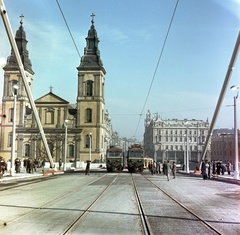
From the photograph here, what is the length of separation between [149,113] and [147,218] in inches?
6685

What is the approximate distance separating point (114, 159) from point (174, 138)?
96.9 meters

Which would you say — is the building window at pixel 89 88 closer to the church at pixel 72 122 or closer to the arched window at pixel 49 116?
the church at pixel 72 122

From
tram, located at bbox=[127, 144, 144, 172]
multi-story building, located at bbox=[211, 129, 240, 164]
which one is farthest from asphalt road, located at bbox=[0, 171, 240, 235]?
multi-story building, located at bbox=[211, 129, 240, 164]

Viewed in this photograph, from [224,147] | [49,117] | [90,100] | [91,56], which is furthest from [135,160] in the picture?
[91,56]

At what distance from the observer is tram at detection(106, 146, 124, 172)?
52312 mm

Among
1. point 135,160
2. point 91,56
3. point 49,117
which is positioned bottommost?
point 135,160

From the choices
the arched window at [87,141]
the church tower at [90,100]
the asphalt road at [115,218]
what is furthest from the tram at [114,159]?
the asphalt road at [115,218]

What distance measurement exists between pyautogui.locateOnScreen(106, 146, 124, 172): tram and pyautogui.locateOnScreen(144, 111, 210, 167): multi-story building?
83.9 metres

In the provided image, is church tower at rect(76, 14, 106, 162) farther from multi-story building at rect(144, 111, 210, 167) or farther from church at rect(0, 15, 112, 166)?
multi-story building at rect(144, 111, 210, 167)

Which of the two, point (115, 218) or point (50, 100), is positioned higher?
point (50, 100)

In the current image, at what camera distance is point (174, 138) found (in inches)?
5792

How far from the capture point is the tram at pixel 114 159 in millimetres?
52312

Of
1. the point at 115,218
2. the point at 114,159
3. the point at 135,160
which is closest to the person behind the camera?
the point at 115,218

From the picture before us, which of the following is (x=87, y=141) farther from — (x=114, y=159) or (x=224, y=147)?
(x=114, y=159)
